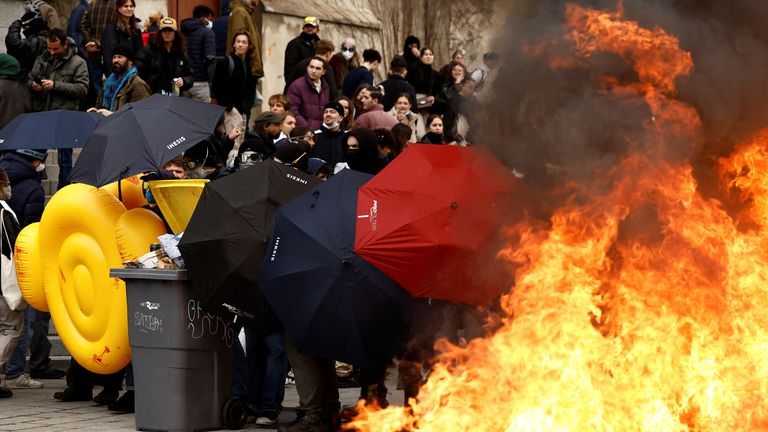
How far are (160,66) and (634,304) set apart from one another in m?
8.80

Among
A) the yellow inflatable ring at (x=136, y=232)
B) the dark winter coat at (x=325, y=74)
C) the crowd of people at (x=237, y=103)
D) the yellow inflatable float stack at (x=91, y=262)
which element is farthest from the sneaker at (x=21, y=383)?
the dark winter coat at (x=325, y=74)

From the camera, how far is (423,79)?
18.6m

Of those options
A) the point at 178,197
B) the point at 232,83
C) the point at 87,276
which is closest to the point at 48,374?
the point at 87,276

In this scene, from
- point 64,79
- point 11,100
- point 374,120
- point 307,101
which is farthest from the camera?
point 64,79

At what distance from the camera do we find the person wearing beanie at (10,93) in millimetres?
15102

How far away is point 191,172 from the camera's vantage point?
1125cm

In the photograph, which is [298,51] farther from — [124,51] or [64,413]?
[64,413]

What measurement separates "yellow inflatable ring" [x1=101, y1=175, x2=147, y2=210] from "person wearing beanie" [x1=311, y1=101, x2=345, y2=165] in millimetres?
2442

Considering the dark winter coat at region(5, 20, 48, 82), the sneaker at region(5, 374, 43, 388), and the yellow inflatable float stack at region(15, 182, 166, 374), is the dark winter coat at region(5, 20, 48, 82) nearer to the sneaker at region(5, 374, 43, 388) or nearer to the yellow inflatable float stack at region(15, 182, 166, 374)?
the sneaker at region(5, 374, 43, 388)

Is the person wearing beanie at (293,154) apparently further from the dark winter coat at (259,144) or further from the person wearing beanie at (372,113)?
the person wearing beanie at (372,113)

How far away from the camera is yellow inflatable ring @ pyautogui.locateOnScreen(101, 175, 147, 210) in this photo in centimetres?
1095

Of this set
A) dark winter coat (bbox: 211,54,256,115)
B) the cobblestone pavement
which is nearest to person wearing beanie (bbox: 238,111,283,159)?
the cobblestone pavement

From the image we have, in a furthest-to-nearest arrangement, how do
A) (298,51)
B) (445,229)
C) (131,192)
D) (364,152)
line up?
1. (298,51)
2. (364,152)
3. (131,192)
4. (445,229)

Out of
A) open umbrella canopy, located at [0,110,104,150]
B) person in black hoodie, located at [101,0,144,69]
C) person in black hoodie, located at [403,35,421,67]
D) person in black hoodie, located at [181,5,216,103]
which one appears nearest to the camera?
open umbrella canopy, located at [0,110,104,150]
